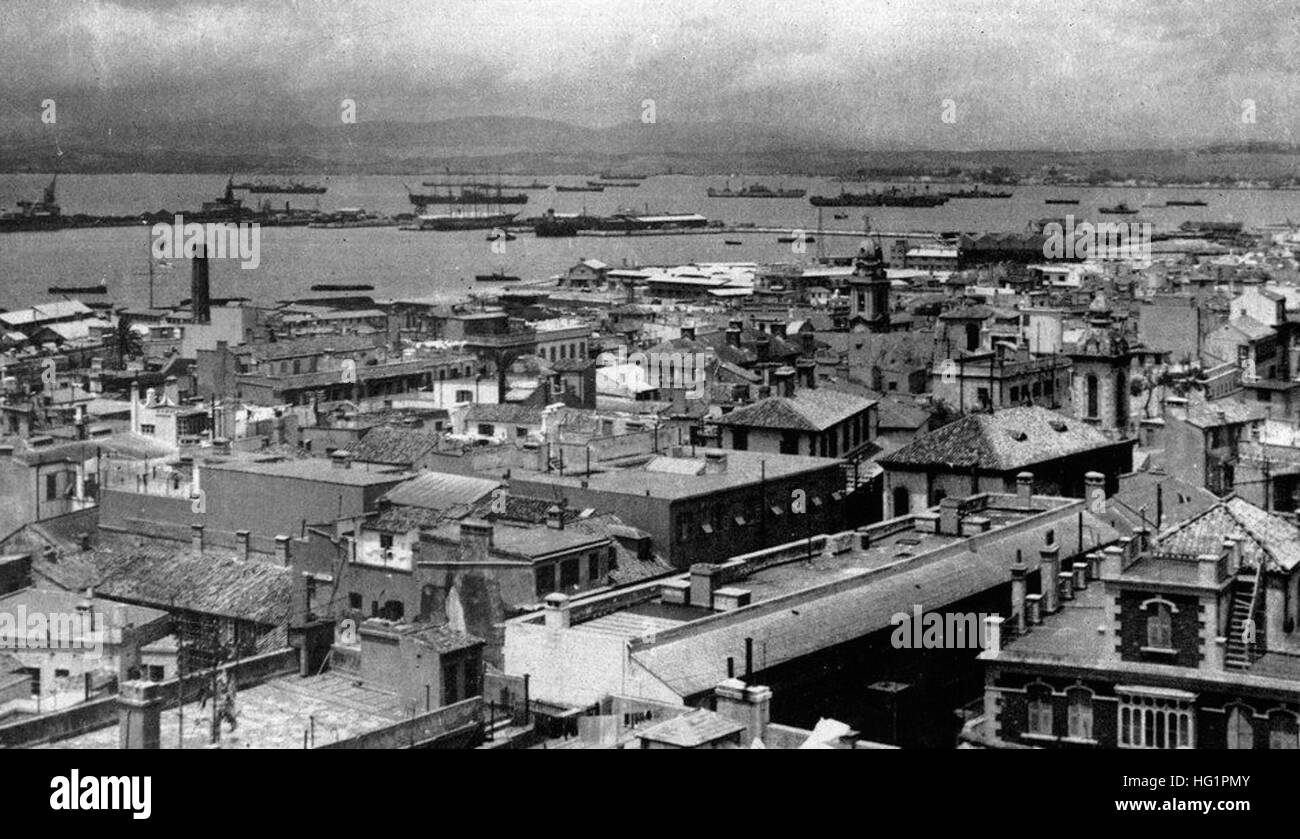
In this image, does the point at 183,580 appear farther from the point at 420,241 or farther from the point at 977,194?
the point at 977,194

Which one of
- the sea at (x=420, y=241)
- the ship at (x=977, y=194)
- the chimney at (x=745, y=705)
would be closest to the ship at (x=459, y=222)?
the sea at (x=420, y=241)

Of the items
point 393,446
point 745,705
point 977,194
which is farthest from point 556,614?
point 977,194

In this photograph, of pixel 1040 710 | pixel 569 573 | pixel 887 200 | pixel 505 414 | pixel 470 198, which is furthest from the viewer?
pixel 887 200

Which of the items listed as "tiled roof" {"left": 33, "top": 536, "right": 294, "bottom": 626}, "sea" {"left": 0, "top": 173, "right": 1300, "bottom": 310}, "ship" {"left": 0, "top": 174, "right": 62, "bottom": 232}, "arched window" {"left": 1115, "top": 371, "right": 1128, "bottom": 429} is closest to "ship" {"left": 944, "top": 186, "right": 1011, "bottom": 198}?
"sea" {"left": 0, "top": 173, "right": 1300, "bottom": 310}

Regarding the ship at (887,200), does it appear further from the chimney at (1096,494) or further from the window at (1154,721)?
the window at (1154,721)

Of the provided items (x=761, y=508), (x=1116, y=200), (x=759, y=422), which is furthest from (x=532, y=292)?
(x=1116, y=200)

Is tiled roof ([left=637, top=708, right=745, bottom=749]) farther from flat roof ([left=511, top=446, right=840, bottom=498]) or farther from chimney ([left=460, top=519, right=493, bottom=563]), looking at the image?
flat roof ([left=511, top=446, right=840, bottom=498])
